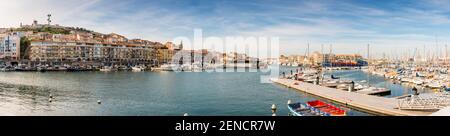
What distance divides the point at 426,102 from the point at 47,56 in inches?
1019

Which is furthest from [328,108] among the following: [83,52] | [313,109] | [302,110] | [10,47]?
[10,47]

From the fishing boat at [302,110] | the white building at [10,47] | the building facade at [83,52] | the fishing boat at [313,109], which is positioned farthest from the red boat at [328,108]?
the white building at [10,47]

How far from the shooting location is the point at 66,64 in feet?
86.4

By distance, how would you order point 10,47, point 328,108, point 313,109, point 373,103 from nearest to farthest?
point 313,109
point 328,108
point 373,103
point 10,47

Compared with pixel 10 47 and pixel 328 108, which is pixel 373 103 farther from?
pixel 10 47

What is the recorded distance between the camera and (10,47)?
27453 millimetres

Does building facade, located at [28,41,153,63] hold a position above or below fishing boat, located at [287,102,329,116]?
above

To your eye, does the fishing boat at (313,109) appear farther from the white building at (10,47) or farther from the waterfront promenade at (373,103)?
the white building at (10,47)

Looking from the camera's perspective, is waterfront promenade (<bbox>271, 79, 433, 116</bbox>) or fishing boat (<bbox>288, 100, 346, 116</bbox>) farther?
waterfront promenade (<bbox>271, 79, 433, 116</bbox>)

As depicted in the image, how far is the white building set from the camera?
26.9 metres

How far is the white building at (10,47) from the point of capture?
2691 cm

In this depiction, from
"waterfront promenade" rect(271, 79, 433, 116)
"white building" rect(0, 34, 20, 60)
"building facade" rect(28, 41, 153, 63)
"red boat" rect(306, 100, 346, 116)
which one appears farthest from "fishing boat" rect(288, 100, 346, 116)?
"white building" rect(0, 34, 20, 60)

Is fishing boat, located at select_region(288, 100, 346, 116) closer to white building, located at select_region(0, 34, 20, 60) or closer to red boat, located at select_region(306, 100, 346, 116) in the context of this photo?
Result: red boat, located at select_region(306, 100, 346, 116)
